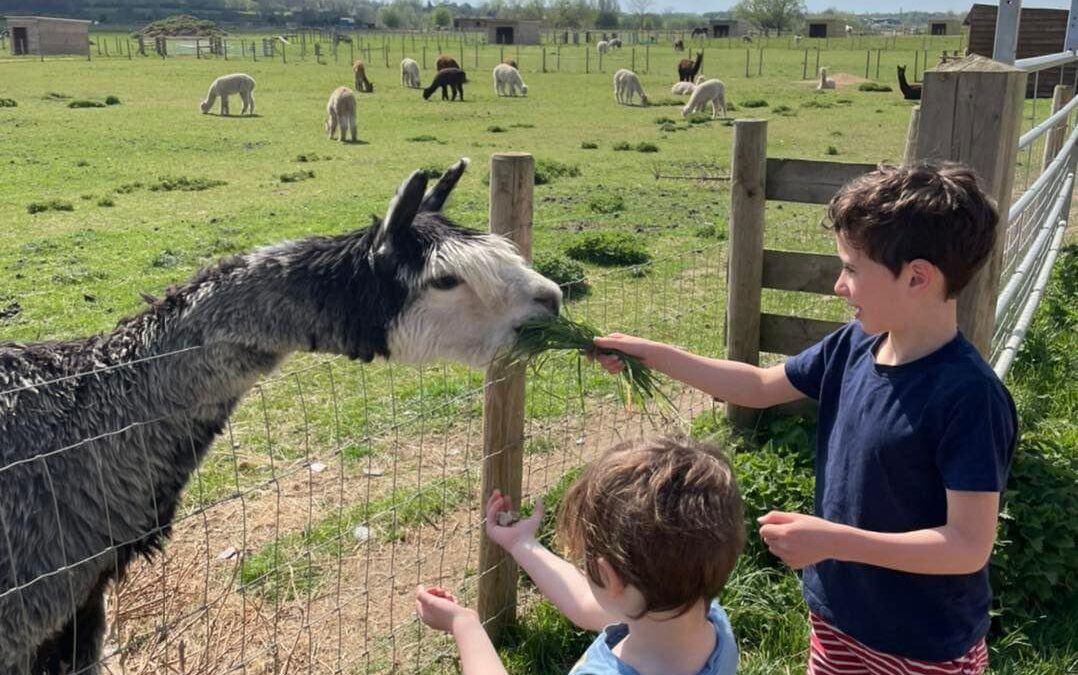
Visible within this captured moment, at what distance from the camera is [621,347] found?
331cm

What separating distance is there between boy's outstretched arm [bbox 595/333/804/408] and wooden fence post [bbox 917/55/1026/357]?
53.0 inches

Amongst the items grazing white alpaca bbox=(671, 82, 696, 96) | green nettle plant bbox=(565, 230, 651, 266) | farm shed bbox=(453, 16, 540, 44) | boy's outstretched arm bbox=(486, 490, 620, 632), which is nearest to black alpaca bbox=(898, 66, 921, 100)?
grazing white alpaca bbox=(671, 82, 696, 96)

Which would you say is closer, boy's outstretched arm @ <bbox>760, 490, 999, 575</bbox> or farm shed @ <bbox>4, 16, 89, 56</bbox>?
boy's outstretched arm @ <bbox>760, 490, 999, 575</bbox>

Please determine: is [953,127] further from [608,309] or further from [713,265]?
[713,265]

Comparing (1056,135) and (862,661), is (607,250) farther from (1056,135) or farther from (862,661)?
(862,661)

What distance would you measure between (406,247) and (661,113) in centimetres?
2959

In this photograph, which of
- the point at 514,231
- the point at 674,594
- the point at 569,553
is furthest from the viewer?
the point at 514,231

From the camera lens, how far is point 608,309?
349 inches

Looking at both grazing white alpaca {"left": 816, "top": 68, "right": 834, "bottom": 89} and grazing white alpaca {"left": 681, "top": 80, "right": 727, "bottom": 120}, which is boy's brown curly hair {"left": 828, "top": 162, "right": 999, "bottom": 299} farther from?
grazing white alpaca {"left": 816, "top": 68, "right": 834, "bottom": 89}

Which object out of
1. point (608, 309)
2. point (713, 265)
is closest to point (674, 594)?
point (608, 309)

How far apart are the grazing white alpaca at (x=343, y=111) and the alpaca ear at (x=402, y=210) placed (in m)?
21.3

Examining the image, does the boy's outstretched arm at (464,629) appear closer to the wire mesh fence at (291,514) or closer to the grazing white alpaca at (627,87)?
the wire mesh fence at (291,514)

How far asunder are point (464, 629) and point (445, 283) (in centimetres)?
159

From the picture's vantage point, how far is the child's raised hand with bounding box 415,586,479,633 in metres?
2.18
